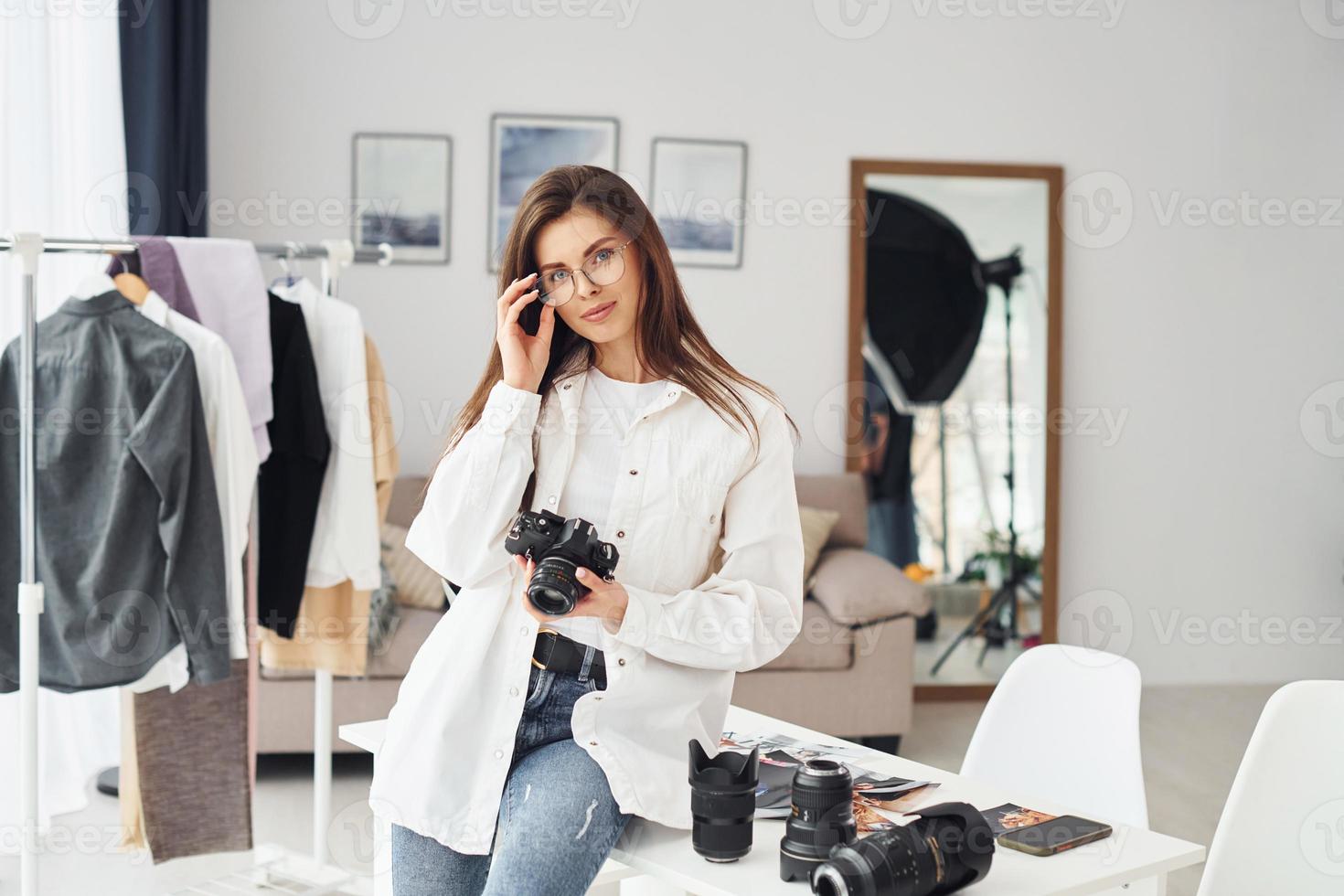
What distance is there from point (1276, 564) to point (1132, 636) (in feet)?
2.12

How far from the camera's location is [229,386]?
2.41m

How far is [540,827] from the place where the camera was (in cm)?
133

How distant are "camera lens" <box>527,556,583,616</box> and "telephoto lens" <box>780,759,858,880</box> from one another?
0.32 meters

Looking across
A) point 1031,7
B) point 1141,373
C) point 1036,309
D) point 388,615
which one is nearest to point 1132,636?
point 1141,373

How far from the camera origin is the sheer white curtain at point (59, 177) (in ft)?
9.59

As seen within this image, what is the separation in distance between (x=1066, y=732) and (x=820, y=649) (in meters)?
1.78

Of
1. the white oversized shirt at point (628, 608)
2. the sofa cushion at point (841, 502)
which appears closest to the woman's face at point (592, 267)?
the white oversized shirt at point (628, 608)

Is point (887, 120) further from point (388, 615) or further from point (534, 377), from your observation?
point (534, 377)

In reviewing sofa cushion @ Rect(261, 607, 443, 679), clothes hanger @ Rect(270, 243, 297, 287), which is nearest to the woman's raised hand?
clothes hanger @ Rect(270, 243, 297, 287)

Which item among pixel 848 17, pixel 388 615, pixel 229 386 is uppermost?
pixel 848 17

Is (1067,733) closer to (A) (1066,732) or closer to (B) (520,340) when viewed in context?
(A) (1066,732)

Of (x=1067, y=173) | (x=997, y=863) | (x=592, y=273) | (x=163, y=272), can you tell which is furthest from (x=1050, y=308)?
(x=997, y=863)

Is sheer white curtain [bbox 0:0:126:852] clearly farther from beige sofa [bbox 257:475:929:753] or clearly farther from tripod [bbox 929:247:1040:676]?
tripod [bbox 929:247:1040:676]

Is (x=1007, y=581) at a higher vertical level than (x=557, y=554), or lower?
lower
